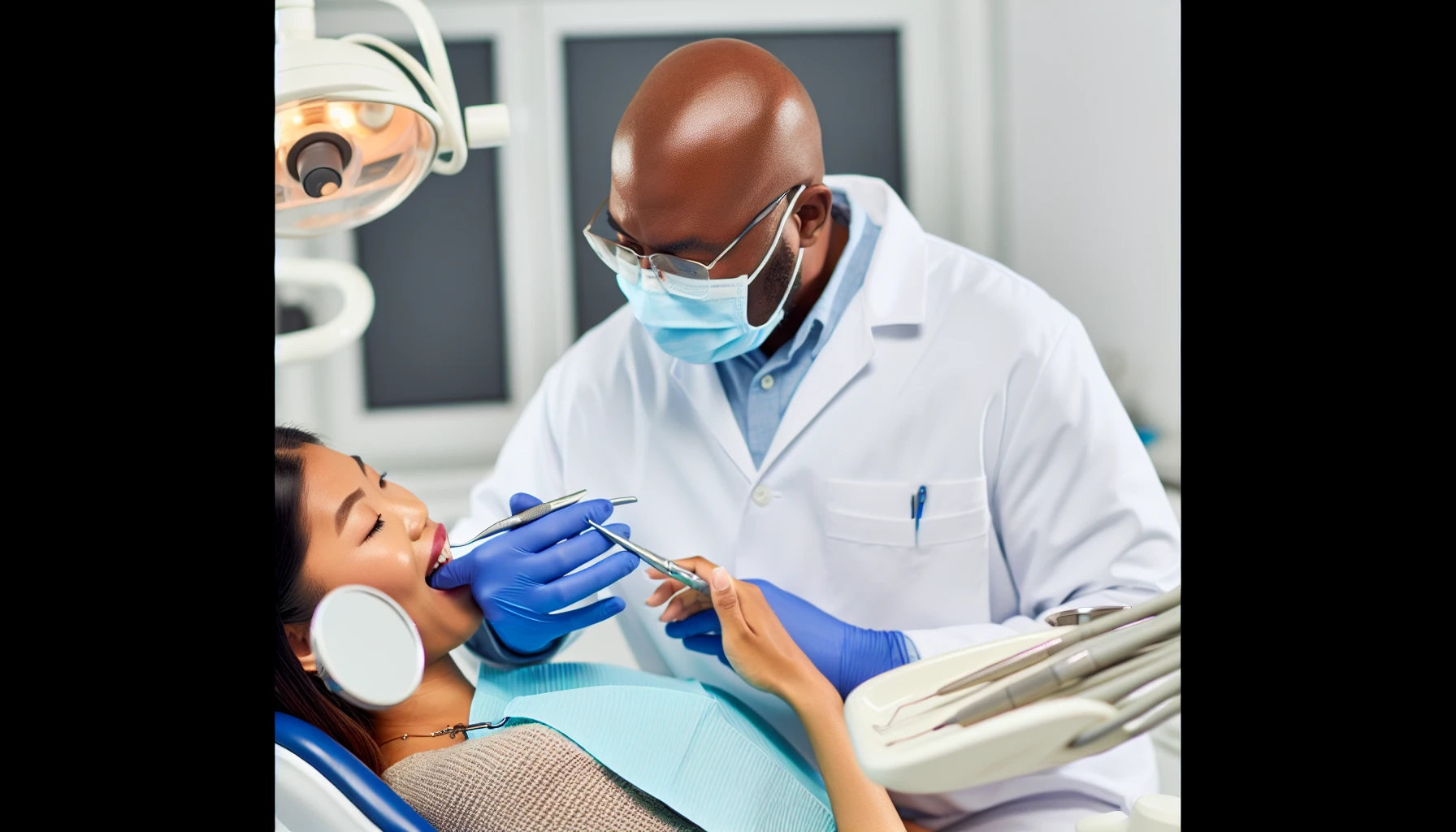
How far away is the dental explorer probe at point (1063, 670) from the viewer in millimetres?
685

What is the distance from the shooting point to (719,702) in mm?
1140

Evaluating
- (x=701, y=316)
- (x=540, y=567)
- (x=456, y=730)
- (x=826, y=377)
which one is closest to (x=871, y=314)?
(x=826, y=377)

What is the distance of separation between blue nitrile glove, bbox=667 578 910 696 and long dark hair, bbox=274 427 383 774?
44 centimetres

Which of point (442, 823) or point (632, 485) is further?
point (632, 485)

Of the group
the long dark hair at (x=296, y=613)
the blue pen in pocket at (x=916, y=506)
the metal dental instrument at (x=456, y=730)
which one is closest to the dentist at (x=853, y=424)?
the blue pen in pocket at (x=916, y=506)

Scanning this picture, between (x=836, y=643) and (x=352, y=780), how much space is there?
1.78 ft

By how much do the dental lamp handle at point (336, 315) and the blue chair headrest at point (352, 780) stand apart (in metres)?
0.41

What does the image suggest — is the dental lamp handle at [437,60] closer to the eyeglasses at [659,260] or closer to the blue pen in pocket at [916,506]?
the eyeglasses at [659,260]

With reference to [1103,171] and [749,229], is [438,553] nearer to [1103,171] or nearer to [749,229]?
[749,229]

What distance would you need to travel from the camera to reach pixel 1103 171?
1092mm
